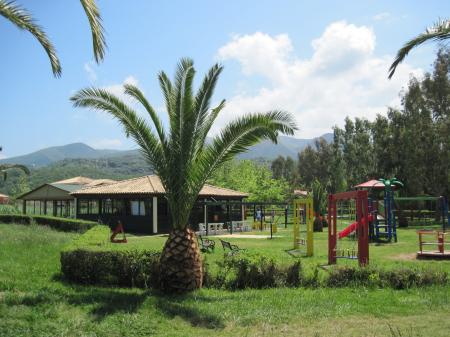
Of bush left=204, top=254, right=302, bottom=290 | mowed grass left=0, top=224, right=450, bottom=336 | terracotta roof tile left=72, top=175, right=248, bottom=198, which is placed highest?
terracotta roof tile left=72, top=175, right=248, bottom=198

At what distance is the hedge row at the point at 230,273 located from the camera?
1045 centimetres

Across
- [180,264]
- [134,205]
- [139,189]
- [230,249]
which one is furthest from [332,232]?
[134,205]

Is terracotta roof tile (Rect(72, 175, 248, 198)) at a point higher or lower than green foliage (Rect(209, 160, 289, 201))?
lower

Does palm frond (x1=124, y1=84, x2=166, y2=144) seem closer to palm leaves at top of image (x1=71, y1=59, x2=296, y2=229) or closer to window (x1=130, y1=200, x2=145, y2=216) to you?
palm leaves at top of image (x1=71, y1=59, x2=296, y2=229)

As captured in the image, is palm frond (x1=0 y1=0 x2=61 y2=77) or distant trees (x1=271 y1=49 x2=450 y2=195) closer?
palm frond (x1=0 y1=0 x2=61 y2=77)

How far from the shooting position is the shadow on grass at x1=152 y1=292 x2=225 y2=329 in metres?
7.66

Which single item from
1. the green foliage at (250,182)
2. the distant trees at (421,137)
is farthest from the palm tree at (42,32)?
the green foliage at (250,182)

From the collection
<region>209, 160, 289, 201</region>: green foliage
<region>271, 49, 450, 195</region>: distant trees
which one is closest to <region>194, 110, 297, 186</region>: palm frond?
<region>271, 49, 450, 195</region>: distant trees

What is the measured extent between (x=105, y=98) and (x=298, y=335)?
5.79 m

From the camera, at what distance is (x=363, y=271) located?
10.5 meters

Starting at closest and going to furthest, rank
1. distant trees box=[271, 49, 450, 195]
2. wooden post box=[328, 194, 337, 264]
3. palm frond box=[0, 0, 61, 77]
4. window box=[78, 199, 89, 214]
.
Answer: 1. palm frond box=[0, 0, 61, 77]
2. wooden post box=[328, 194, 337, 264]
3. window box=[78, 199, 89, 214]
4. distant trees box=[271, 49, 450, 195]

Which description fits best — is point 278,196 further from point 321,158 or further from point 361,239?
point 361,239

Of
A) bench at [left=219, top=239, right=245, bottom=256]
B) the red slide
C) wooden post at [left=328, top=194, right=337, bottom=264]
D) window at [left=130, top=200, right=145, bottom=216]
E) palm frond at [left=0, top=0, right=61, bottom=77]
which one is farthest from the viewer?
window at [left=130, top=200, right=145, bottom=216]

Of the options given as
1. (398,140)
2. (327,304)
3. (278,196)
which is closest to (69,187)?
(278,196)
